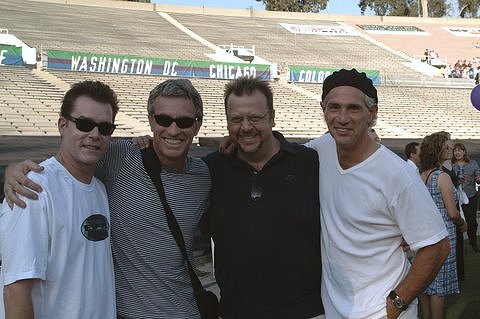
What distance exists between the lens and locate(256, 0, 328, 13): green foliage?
68.5 metres

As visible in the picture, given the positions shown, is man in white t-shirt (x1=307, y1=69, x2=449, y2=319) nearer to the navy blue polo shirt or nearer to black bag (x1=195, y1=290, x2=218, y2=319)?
the navy blue polo shirt

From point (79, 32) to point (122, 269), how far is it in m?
37.1

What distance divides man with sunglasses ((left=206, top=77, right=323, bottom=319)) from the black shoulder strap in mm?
176

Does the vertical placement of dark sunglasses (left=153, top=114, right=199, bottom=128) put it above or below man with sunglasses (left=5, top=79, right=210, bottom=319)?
above

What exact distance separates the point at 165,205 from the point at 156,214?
2.1 inches

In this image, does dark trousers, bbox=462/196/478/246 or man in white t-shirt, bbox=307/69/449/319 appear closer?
man in white t-shirt, bbox=307/69/449/319

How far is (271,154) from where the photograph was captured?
101 inches

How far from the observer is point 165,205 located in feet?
7.64

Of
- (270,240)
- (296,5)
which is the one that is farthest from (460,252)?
(296,5)

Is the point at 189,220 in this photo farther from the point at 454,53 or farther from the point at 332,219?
the point at 454,53

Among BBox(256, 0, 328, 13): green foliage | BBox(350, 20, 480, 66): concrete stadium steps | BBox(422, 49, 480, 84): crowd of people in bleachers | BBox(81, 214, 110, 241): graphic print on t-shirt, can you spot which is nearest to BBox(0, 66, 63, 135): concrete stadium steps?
BBox(81, 214, 110, 241): graphic print on t-shirt

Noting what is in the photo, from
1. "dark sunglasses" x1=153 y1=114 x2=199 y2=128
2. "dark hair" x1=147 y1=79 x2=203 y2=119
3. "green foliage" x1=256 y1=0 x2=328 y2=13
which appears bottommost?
"dark sunglasses" x1=153 y1=114 x2=199 y2=128

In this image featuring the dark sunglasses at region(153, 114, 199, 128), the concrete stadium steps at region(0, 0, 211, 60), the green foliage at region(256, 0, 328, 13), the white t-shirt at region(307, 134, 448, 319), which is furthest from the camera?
the green foliage at region(256, 0, 328, 13)

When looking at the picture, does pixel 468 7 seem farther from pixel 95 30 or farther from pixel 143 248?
pixel 143 248
